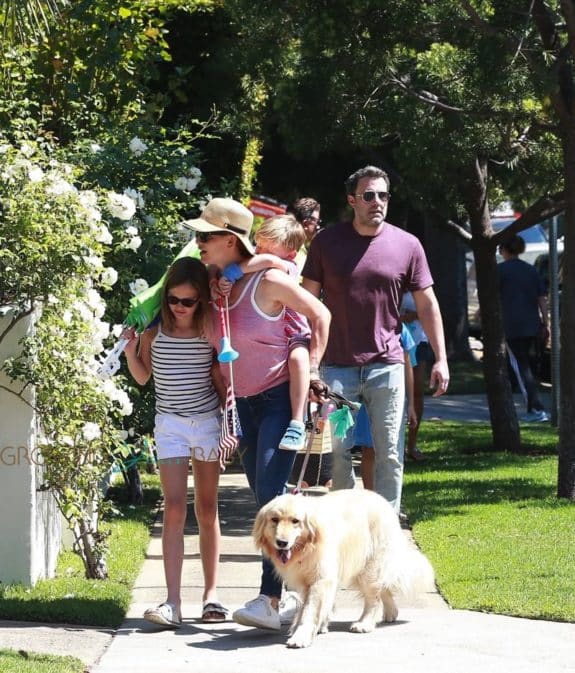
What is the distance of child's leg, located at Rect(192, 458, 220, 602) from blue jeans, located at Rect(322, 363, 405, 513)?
82cm

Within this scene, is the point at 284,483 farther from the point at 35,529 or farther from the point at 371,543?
the point at 35,529

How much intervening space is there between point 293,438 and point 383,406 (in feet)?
3.56

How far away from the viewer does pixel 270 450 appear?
5977mm

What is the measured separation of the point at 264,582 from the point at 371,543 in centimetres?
51

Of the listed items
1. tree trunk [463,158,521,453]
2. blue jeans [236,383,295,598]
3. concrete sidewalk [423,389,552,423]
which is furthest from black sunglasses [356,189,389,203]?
concrete sidewalk [423,389,552,423]

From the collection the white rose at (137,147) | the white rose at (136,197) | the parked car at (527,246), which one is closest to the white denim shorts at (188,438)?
the white rose at (136,197)

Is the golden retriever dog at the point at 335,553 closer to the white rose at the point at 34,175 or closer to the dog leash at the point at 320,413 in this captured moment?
the dog leash at the point at 320,413

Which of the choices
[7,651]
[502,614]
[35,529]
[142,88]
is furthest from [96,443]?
[142,88]

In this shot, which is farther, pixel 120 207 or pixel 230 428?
pixel 120 207

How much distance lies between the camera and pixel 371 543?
6047mm

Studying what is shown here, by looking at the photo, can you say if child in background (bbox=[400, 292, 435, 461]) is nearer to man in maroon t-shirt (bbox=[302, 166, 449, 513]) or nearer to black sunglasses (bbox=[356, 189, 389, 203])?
man in maroon t-shirt (bbox=[302, 166, 449, 513])

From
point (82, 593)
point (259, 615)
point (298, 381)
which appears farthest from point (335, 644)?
point (82, 593)

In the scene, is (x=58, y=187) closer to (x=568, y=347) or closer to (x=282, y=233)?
(x=282, y=233)

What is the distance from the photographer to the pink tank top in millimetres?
6020
